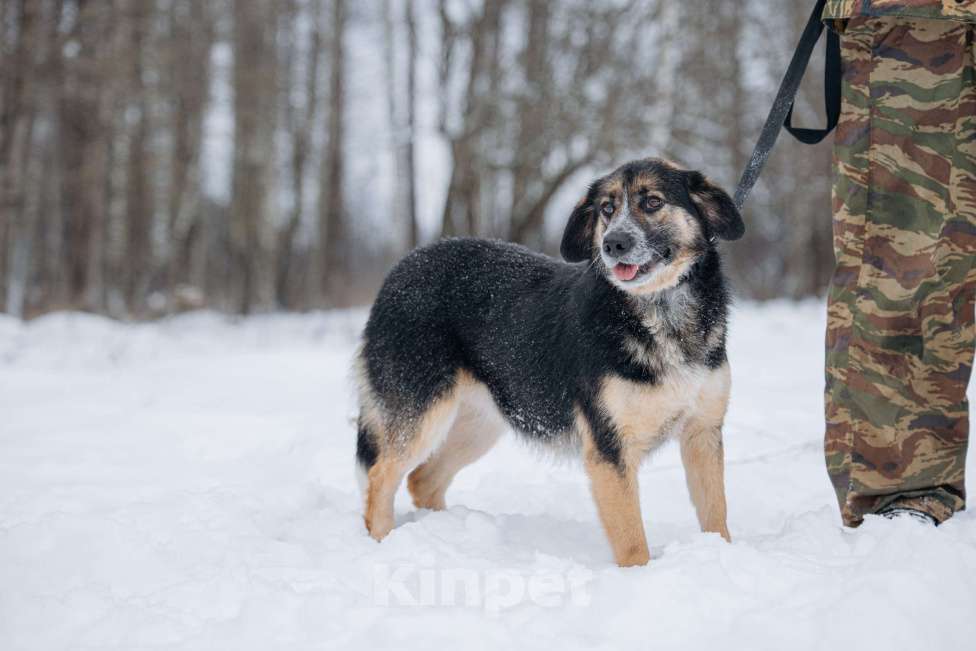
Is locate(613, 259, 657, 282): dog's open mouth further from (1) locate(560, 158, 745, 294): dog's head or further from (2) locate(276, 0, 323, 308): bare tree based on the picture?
(2) locate(276, 0, 323, 308): bare tree

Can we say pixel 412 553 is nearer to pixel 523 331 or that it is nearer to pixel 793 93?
pixel 523 331

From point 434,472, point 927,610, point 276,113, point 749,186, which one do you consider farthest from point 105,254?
point 927,610

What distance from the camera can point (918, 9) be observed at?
2764 millimetres

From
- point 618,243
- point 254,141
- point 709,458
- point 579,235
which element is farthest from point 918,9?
point 254,141

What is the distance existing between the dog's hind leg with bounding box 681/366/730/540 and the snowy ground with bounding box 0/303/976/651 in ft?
0.52

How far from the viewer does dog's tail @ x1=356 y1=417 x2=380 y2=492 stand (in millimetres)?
3721

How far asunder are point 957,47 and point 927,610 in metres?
2.04

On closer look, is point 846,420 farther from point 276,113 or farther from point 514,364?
point 276,113

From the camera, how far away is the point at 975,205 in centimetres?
292

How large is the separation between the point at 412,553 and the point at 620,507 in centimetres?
80

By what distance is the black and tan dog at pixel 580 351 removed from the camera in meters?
2.95

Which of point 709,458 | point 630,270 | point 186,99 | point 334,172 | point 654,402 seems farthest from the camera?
point 334,172

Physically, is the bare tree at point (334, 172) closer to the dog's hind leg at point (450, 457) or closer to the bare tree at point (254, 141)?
the bare tree at point (254, 141)

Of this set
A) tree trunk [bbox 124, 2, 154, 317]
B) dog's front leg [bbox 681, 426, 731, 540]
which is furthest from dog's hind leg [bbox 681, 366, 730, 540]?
tree trunk [bbox 124, 2, 154, 317]
